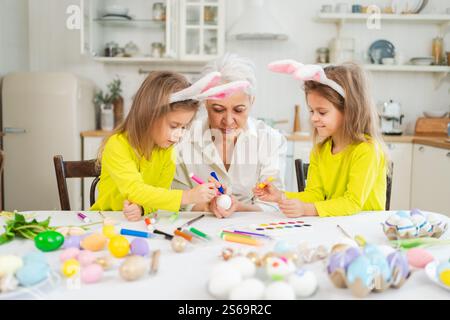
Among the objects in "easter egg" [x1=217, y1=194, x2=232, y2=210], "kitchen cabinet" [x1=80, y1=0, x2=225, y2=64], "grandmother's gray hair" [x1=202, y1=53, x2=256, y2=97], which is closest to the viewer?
"easter egg" [x1=217, y1=194, x2=232, y2=210]

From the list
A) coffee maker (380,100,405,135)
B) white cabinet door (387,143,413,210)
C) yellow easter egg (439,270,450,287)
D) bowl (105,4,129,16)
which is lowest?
white cabinet door (387,143,413,210)

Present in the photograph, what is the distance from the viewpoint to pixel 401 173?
3357 mm

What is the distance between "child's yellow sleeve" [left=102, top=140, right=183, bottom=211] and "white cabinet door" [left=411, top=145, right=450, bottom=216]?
82.3 inches

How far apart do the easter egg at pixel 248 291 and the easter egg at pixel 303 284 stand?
0.05m

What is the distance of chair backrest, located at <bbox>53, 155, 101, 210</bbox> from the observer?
1.61 metres

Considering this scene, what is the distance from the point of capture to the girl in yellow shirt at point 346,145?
138 centimetres

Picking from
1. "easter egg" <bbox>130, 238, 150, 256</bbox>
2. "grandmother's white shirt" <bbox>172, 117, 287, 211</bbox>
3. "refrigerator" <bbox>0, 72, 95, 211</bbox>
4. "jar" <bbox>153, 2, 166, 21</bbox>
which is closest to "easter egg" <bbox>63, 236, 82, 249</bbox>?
"easter egg" <bbox>130, 238, 150, 256</bbox>

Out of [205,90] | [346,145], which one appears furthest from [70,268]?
[346,145]

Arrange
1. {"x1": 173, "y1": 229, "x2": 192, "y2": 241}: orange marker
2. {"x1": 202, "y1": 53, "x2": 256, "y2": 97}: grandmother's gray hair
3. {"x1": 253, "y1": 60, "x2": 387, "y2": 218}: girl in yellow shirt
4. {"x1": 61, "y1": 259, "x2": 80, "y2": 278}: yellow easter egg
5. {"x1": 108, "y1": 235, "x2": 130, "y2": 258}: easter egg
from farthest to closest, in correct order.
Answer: {"x1": 202, "y1": 53, "x2": 256, "y2": 97}: grandmother's gray hair → {"x1": 253, "y1": 60, "x2": 387, "y2": 218}: girl in yellow shirt → {"x1": 173, "y1": 229, "x2": 192, "y2": 241}: orange marker → {"x1": 108, "y1": 235, "x2": 130, "y2": 258}: easter egg → {"x1": 61, "y1": 259, "x2": 80, "y2": 278}: yellow easter egg

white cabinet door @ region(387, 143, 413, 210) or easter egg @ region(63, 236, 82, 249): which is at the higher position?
easter egg @ region(63, 236, 82, 249)

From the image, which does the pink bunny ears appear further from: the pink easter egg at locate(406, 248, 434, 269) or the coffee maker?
the coffee maker

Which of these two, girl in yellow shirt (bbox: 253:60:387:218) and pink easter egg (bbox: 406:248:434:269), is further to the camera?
girl in yellow shirt (bbox: 253:60:387:218)

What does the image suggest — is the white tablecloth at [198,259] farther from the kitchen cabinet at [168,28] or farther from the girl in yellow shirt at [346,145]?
the kitchen cabinet at [168,28]

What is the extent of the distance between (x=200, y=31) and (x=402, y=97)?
1725mm
